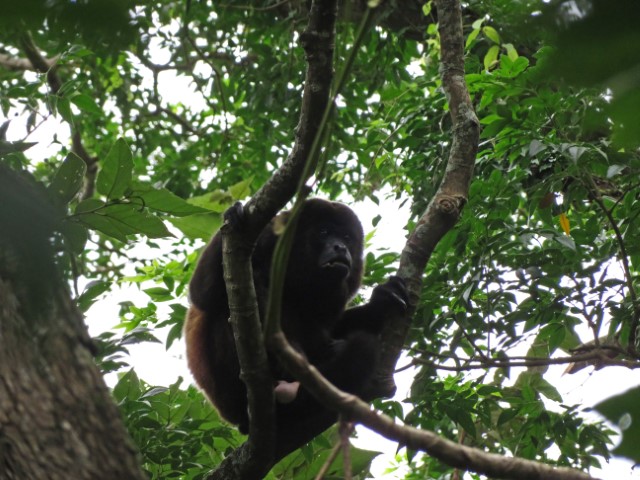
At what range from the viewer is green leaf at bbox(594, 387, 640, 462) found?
1.37 ft

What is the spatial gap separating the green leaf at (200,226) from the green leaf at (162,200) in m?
0.94

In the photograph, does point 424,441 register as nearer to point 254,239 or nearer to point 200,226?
point 254,239

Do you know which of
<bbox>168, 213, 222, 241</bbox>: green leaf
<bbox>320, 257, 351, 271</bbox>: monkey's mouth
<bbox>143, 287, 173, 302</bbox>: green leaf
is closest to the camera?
<bbox>168, 213, 222, 241</bbox>: green leaf

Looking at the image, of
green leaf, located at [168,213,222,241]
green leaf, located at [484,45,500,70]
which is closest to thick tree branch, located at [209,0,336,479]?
green leaf, located at [168,213,222,241]

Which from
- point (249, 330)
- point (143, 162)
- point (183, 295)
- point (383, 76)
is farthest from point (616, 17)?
point (143, 162)

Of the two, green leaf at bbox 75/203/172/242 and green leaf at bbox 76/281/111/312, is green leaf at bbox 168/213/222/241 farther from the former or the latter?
green leaf at bbox 75/203/172/242

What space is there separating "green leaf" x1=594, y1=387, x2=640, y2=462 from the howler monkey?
89.6 inches

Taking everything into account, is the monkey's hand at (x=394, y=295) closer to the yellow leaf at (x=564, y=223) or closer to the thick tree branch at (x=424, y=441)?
the yellow leaf at (x=564, y=223)

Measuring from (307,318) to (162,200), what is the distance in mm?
1456

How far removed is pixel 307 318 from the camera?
159 inches

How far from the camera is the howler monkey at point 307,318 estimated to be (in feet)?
10.6

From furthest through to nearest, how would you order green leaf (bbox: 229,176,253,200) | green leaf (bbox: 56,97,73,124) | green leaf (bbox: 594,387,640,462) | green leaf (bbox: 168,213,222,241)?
1. green leaf (bbox: 229,176,253,200)
2. green leaf (bbox: 168,213,222,241)
3. green leaf (bbox: 56,97,73,124)
4. green leaf (bbox: 594,387,640,462)

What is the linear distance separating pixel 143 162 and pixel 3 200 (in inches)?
316

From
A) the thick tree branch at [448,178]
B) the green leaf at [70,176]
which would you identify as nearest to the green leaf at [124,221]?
the green leaf at [70,176]
